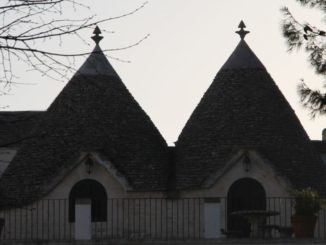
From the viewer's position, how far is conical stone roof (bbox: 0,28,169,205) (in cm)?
3438

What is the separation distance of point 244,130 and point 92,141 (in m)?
4.35

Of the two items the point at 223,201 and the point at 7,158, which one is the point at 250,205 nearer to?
the point at 223,201

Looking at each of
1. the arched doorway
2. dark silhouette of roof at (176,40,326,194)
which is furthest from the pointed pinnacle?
the arched doorway

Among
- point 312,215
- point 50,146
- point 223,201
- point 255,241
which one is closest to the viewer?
point 255,241

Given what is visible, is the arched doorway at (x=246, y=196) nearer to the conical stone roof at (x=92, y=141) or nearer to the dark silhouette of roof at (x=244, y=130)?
the dark silhouette of roof at (x=244, y=130)

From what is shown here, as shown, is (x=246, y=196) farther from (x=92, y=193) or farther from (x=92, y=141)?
(x=92, y=141)

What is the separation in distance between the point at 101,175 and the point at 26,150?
280 cm

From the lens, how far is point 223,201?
3316 cm

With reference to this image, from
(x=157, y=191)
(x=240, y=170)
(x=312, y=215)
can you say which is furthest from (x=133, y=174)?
(x=312, y=215)

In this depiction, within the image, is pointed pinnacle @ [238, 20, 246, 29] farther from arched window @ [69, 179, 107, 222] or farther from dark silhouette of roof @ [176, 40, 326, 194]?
arched window @ [69, 179, 107, 222]

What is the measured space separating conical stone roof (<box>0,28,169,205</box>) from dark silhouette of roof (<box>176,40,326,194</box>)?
0.98m

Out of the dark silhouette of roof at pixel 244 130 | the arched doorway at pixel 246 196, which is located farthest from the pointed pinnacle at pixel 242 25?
the arched doorway at pixel 246 196

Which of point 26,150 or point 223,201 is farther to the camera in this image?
point 26,150

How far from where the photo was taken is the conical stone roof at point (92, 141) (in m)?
34.4
